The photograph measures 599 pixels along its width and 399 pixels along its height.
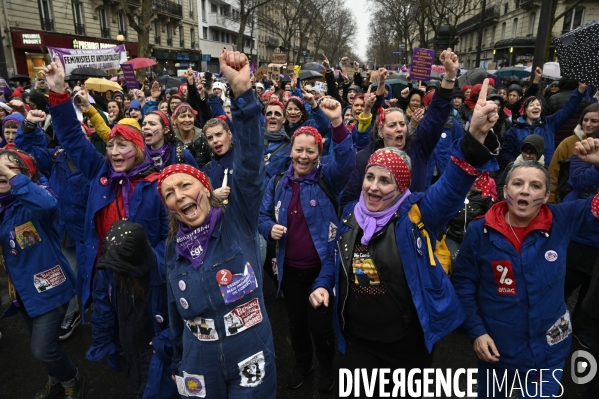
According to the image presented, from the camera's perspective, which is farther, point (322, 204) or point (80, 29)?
point (80, 29)

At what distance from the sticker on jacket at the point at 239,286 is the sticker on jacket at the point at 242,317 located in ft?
0.23

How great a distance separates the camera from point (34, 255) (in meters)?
3.07

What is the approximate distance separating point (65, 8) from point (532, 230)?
29.9 m

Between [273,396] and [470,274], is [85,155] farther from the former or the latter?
[470,274]

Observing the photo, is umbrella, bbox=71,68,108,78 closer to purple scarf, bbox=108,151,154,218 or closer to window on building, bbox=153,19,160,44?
purple scarf, bbox=108,151,154,218

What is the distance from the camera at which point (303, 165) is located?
3154 millimetres

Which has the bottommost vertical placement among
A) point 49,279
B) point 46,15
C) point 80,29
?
point 49,279

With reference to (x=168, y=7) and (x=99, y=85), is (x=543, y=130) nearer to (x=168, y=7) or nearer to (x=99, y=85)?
(x=99, y=85)

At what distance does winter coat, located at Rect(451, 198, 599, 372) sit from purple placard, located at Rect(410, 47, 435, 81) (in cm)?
737

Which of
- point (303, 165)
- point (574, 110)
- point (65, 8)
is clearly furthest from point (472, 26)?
point (303, 165)

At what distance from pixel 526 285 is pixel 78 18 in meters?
31.0

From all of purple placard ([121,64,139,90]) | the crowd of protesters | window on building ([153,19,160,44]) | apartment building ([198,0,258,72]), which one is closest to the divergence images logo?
the crowd of protesters

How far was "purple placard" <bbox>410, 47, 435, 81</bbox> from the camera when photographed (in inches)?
356

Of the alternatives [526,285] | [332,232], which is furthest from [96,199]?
[526,285]
